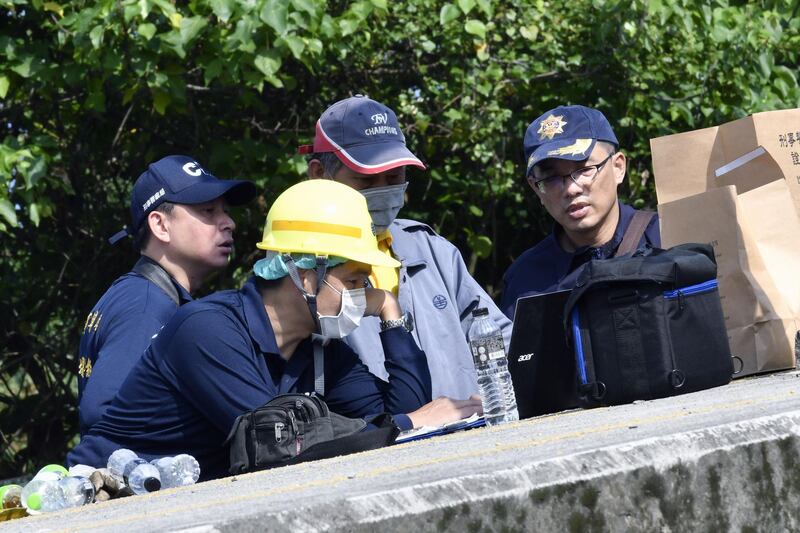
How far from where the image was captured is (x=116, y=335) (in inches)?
149

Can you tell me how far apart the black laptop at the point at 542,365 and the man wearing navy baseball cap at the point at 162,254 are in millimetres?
1207

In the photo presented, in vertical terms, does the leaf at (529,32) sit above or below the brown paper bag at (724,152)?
above

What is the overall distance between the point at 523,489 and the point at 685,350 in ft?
5.19

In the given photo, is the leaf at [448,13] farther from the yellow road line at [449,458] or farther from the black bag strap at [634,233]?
the yellow road line at [449,458]

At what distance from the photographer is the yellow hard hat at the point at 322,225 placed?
3357mm

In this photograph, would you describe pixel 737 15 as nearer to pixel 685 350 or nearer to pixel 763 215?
pixel 763 215

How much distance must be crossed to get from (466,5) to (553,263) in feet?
5.61

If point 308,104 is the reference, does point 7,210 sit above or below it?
below

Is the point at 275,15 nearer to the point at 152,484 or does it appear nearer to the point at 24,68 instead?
the point at 24,68

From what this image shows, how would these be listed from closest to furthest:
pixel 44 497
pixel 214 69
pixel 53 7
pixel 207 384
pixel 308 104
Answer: pixel 44 497, pixel 207 384, pixel 214 69, pixel 53 7, pixel 308 104

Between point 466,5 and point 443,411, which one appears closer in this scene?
point 443,411

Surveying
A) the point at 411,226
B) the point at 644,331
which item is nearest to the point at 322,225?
the point at 411,226

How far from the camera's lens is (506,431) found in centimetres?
259

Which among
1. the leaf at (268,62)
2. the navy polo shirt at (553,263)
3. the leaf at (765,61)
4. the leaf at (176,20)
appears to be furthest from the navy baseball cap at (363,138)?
the leaf at (765,61)
